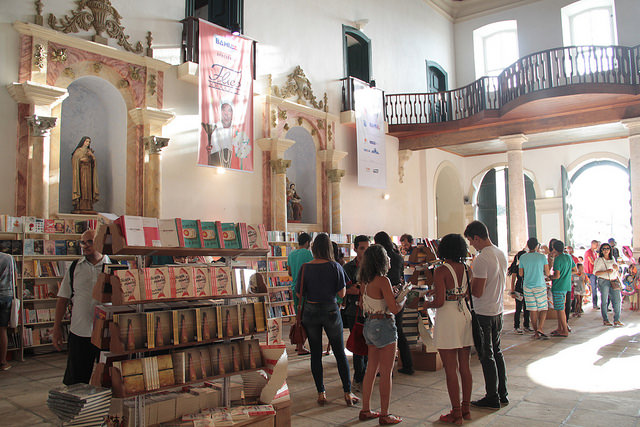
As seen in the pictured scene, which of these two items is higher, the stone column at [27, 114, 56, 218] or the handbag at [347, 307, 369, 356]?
the stone column at [27, 114, 56, 218]

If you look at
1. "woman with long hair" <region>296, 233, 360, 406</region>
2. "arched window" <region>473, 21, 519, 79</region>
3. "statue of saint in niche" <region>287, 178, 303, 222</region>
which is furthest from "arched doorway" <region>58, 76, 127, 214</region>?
"arched window" <region>473, 21, 519, 79</region>

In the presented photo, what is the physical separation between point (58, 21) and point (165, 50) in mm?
1737

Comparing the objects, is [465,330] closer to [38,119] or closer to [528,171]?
[38,119]

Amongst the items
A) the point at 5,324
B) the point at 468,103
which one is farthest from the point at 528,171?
the point at 5,324

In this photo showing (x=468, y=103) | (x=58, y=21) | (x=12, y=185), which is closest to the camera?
(x=12, y=185)

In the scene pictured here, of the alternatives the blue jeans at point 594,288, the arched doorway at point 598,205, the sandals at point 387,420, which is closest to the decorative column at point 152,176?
the sandals at point 387,420

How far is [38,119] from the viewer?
6.79m

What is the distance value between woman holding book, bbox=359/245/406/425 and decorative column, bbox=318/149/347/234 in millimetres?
7802

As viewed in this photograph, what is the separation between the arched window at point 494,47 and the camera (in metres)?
16.8

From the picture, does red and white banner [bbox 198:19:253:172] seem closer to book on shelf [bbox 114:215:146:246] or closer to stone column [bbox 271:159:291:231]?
stone column [bbox 271:159:291:231]

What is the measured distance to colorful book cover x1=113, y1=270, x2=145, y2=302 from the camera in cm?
305

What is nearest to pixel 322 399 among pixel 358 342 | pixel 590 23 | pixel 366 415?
pixel 366 415

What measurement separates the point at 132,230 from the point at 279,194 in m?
6.94

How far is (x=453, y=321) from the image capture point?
12.0 feet
